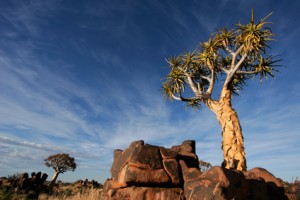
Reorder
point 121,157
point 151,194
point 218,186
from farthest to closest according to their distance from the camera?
point 121,157, point 151,194, point 218,186

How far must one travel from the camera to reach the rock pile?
696cm

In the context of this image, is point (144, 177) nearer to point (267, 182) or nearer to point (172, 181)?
point (172, 181)

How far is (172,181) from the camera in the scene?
8.12 m

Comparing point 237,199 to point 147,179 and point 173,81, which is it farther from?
point 173,81

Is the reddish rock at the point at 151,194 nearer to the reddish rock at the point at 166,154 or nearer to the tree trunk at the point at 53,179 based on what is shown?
the reddish rock at the point at 166,154

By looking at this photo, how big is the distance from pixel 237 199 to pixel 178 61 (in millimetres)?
15033

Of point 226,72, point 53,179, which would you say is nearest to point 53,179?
point 53,179

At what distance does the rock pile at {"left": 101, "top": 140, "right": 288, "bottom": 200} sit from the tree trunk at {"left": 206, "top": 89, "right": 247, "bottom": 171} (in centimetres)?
470

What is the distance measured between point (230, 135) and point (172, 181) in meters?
7.51

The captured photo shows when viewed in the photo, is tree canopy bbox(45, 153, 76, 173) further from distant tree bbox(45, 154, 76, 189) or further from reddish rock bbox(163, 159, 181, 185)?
reddish rock bbox(163, 159, 181, 185)

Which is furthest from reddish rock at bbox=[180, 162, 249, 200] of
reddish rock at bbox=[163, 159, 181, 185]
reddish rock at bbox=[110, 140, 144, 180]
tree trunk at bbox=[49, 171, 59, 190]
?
tree trunk at bbox=[49, 171, 59, 190]

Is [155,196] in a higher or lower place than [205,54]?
lower

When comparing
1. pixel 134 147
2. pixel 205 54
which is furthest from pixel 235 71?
pixel 134 147

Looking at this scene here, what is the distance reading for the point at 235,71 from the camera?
1648 centimetres
